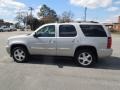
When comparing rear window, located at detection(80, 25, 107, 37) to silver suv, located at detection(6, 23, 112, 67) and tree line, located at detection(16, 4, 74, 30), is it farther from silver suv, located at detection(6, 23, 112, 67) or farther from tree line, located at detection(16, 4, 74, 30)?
tree line, located at detection(16, 4, 74, 30)

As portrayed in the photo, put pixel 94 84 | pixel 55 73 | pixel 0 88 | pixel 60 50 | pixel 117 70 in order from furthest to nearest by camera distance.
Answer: pixel 60 50 < pixel 117 70 < pixel 55 73 < pixel 94 84 < pixel 0 88

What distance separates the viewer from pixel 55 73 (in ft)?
24.7

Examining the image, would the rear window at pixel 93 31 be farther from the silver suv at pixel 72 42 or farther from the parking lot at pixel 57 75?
the parking lot at pixel 57 75

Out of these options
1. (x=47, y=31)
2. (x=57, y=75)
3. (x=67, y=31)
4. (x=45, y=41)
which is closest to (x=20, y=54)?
(x=45, y=41)

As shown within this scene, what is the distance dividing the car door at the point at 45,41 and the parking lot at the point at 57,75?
23.6 inches

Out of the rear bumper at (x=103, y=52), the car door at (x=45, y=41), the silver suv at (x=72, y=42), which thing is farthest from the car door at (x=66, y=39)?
the rear bumper at (x=103, y=52)

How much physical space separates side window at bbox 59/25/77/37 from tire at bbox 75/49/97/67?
2.61 ft

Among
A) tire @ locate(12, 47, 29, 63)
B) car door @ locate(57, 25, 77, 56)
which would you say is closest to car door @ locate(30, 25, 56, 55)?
car door @ locate(57, 25, 77, 56)

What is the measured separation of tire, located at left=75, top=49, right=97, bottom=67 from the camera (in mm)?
8750

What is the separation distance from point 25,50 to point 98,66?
324 centimetres

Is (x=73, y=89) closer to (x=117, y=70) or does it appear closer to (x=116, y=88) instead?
(x=116, y=88)

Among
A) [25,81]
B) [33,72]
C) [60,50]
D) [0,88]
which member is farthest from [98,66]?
[0,88]

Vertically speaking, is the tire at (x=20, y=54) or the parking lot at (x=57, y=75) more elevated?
the tire at (x=20, y=54)

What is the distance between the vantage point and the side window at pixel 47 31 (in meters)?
9.02
